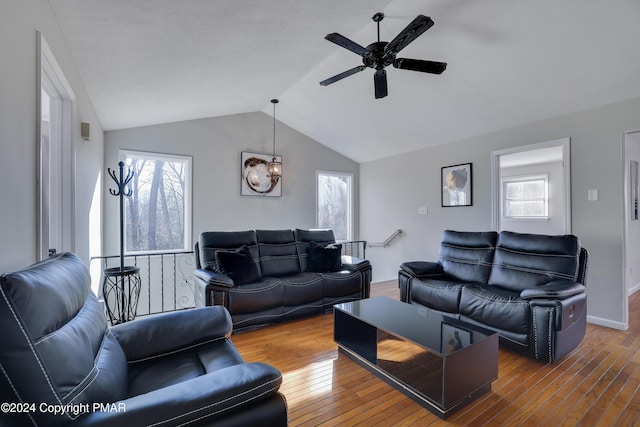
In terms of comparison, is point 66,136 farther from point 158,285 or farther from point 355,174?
point 355,174

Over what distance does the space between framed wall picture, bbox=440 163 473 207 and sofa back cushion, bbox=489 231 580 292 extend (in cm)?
Result: 137

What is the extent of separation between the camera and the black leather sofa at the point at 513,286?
239 centimetres

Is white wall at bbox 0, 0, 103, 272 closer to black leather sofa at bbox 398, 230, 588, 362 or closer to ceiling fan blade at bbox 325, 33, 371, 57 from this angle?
ceiling fan blade at bbox 325, 33, 371, 57

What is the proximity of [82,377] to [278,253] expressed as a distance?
2896 mm

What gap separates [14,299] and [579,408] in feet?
9.51

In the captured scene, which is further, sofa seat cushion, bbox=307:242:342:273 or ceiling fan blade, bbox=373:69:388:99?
sofa seat cushion, bbox=307:242:342:273

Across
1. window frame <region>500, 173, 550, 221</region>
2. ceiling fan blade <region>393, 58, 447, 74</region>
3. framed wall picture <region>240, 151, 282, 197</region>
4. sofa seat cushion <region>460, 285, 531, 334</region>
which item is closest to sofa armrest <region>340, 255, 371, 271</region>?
sofa seat cushion <region>460, 285, 531, 334</region>

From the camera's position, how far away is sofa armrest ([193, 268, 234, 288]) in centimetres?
291

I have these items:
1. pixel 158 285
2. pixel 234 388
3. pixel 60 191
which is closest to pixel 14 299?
pixel 234 388

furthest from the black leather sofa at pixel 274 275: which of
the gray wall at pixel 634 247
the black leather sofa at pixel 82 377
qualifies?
the gray wall at pixel 634 247

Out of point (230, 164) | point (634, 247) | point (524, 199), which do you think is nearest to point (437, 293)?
point (634, 247)

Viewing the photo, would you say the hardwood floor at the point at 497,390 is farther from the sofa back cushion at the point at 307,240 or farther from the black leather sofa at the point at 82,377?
the sofa back cushion at the point at 307,240

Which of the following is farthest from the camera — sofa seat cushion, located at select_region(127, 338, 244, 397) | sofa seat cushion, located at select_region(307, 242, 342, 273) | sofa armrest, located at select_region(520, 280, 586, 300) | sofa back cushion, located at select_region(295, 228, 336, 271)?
sofa back cushion, located at select_region(295, 228, 336, 271)

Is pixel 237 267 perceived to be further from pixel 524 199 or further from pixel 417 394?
pixel 524 199
